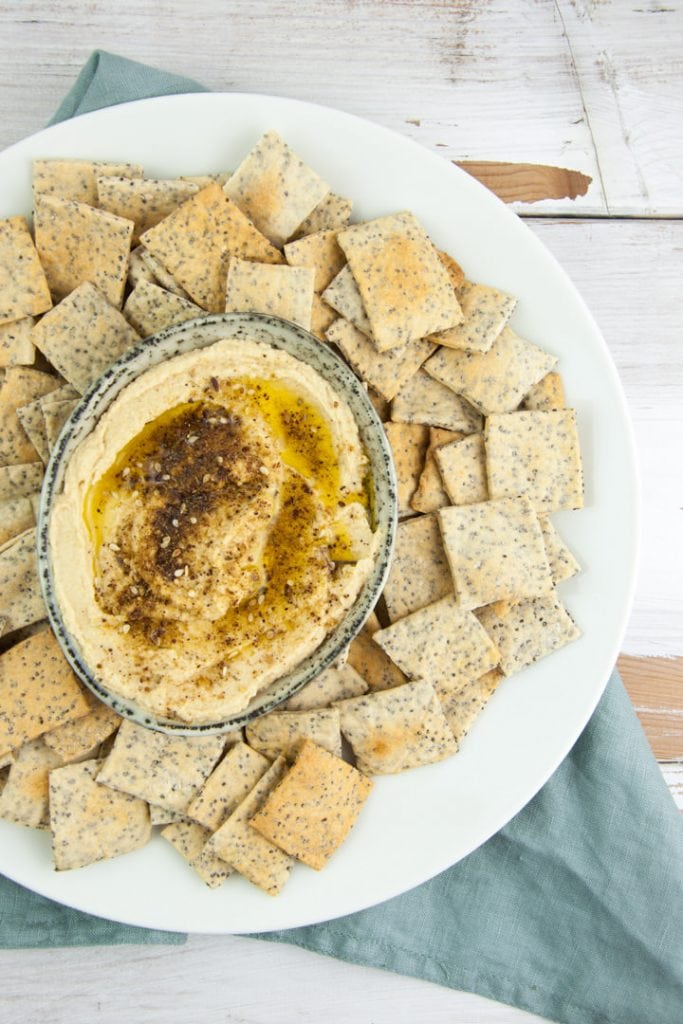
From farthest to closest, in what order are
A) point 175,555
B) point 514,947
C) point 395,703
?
point 514,947, point 395,703, point 175,555

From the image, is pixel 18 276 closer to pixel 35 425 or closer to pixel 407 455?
pixel 35 425

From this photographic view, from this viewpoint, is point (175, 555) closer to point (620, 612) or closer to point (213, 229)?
point (213, 229)

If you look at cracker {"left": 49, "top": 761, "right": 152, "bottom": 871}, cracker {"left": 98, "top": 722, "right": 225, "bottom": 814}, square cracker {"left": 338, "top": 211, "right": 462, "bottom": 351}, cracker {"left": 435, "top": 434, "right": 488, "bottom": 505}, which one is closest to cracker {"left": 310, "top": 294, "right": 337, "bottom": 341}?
square cracker {"left": 338, "top": 211, "right": 462, "bottom": 351}

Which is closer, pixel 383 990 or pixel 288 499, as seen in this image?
pixel 288 499

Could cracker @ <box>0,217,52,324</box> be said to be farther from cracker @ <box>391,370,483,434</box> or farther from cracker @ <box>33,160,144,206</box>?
cracker @ <box>391,370,483,434</box>

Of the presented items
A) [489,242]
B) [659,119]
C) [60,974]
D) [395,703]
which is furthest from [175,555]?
[659,119]

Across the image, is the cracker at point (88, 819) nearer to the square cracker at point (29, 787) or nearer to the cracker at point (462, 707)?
the square cracker at point (29, 787)

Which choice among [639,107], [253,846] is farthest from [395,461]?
[639,107]
